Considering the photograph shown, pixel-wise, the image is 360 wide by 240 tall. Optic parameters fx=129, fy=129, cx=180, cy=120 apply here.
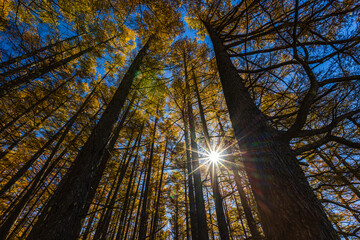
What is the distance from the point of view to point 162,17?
471 centimetres

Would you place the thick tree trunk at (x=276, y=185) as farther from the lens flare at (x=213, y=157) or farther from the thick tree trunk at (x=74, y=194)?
the lens flare at (x=213, y=157)

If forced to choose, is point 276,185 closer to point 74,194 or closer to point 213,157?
point 74,194

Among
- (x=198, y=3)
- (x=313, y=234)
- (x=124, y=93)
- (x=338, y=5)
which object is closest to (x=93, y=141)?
(x=124, y=93)

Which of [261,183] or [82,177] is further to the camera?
[82,177]

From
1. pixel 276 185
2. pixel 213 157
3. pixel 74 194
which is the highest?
pixel 213 157

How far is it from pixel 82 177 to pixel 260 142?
9.04 feet

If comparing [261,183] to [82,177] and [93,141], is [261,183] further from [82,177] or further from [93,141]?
[93,141]

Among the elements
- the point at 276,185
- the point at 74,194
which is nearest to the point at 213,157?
the point at 276,185

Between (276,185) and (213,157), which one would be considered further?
(213,157)

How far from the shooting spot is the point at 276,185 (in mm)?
1150

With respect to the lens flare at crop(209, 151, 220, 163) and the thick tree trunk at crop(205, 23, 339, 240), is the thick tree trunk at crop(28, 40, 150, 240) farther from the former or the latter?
the lens flare at crop(209, 151, 220, 163)

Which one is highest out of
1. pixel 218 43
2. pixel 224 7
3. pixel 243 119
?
pixel 224 7

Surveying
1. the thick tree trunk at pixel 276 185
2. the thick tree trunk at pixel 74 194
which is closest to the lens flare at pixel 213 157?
the thick tree trunk at pixel 276 185

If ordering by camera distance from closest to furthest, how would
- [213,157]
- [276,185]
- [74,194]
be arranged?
[276,185] < [74,194] < [213,157]
